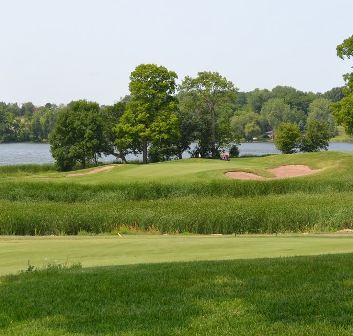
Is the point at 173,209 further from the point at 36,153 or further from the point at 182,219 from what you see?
the point at 36,153

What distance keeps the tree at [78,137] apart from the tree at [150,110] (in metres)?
2.31

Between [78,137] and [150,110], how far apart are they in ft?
27.0

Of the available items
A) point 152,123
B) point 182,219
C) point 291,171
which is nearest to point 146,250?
point 182,219

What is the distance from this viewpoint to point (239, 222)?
2220 cm

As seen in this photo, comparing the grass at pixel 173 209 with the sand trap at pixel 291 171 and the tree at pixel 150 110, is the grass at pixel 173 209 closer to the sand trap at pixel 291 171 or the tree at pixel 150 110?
the sand trap at pixel 291 171

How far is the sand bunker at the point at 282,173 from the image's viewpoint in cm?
3684

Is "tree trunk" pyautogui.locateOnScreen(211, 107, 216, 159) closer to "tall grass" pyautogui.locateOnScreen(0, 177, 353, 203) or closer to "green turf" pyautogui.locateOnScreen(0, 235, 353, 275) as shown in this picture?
"tall grass" pyautogui.locateOnScreen(0, 177, 353, 203)

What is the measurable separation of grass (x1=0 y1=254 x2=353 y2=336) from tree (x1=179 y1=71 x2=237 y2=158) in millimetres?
58686

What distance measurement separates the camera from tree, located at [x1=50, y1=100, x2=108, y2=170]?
64.0 metres

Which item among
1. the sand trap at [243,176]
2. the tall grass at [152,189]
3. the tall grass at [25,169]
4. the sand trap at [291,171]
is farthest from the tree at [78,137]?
the tall grass at [152,189]

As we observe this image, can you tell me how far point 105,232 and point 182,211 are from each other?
3015 mm

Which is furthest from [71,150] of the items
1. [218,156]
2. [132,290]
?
[132,290]

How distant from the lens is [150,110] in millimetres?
64000

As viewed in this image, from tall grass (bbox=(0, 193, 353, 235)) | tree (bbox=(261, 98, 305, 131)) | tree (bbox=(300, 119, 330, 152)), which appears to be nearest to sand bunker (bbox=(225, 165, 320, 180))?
tall grass (bbox=(0, 193, 353, 235))
